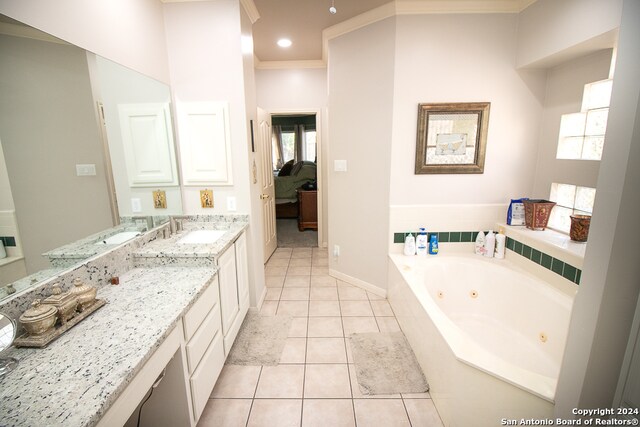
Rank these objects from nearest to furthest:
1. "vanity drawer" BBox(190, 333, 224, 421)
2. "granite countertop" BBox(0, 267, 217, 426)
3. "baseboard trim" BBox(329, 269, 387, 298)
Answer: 1. "granite countertop" BBox(0, 267, 217, 426)
2. "vanity drawer" BBox(190, 333, 224, 421)
3. "baseboard trim" BBox(329, 269, 387, 298)

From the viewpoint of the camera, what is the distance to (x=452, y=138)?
8.09 feet

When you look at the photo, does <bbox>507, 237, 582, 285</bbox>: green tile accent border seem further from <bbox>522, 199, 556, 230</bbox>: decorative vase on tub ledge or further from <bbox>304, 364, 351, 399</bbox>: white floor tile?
<bbox>304, 364, 351, 399</bbox>: white floor tile

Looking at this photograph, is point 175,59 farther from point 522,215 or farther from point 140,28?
point 522,215

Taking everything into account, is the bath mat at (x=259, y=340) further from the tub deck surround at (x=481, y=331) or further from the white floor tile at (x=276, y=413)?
the tub deck surround at (x=481, y=331)

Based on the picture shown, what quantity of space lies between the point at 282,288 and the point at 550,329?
232 centimetres

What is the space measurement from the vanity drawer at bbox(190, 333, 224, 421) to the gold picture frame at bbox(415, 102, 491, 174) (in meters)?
2.14

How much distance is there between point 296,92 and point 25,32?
3.17 metres

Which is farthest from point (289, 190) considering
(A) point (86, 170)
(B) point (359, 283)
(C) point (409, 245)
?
(A) point (86, 170)

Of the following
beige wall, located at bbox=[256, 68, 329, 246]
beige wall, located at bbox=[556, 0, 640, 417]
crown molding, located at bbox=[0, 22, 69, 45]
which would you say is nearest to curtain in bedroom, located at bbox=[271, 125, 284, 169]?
beige wall, located at bbox=[256, 68, 329, 246]

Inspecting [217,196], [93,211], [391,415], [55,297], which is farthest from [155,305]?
[391,415]

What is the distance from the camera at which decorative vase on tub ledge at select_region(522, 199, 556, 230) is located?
226 cm

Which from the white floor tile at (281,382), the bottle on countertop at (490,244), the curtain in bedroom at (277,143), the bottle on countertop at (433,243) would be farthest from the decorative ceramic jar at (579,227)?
the curtain in bedroom at (277,143)

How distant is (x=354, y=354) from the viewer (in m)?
2.03

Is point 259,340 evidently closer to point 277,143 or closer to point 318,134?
point 318,134
